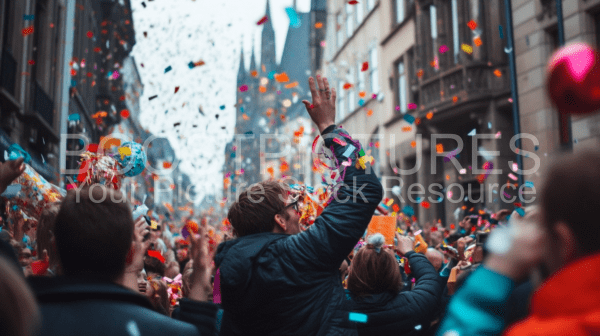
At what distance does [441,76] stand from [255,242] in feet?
45.6

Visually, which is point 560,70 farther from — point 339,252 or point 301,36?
point 301,36

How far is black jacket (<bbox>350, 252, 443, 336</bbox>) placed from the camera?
263cm

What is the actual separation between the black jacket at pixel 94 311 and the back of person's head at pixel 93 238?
0.41 ft

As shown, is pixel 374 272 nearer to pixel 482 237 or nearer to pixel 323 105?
pixel 482 237

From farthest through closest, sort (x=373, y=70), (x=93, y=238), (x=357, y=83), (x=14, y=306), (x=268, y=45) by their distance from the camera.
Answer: (x=268, y=45) → (x=357, y=83) → (x=373, y=70) → (x=93, y=238) → (x=14, y=306)

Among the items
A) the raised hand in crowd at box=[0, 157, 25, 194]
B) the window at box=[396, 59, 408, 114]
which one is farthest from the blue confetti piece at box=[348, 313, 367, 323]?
the window at box=[396, 59, 408, 114]

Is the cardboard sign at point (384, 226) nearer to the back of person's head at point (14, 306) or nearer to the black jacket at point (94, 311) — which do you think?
the black jacket at point (94, 311)

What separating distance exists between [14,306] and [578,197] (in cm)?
117

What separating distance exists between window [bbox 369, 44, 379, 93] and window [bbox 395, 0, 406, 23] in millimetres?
2740

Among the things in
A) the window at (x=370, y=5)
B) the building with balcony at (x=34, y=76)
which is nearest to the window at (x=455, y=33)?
the window at (x=370, y=5)

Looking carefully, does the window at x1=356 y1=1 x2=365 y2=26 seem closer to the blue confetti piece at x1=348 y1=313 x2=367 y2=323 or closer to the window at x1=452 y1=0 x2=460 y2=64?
the window at x1=452 y1=0 x2=460 y2=64

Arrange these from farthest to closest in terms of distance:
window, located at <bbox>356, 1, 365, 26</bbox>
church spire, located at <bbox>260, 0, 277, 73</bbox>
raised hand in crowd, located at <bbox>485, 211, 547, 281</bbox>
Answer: church spire, located at <bbox>260, 0, 277, 73</bbox> → window, located at <bbox>356, 1, 365, 26</bbox> → raised hand in crowd, located at <bbox>485, 211, 547, 281</bbox>

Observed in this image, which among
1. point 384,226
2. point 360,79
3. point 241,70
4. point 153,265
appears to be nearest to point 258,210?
point 384,226

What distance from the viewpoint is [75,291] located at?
4.68 ft
